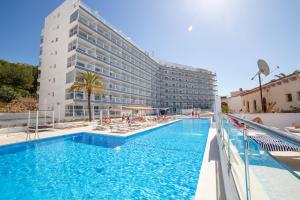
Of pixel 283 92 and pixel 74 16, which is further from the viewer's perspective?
pixel 74 16

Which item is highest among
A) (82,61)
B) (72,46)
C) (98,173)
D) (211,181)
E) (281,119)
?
(72,46)

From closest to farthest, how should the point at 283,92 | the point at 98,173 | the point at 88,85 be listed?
the point at 98,173
the point at 283,92
the point at 88,85

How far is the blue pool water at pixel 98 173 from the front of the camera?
16.4 ft

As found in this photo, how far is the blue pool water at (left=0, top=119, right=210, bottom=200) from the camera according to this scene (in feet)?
16.4

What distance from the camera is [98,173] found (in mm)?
6406

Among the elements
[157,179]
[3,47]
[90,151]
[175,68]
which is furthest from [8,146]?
[175,68]

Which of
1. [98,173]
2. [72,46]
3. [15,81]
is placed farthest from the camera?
[15,81]

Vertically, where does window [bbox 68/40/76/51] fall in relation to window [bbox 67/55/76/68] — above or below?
above

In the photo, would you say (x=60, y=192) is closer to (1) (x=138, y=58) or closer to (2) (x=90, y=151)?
(2) (x=90, y=151)

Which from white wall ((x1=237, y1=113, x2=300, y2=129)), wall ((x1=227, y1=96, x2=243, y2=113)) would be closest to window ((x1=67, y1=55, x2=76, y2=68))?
white wall ((x1=237, y1=113, x2=300, y2=129))

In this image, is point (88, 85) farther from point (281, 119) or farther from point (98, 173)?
point (281, 119)

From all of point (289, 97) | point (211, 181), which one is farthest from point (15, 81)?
point (289, 97)

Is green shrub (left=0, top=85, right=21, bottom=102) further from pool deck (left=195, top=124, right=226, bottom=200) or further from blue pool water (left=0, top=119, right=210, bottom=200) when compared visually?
pool deck (left=195, top=124, right=226, bottom=200)

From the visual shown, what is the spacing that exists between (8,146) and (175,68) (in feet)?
210
